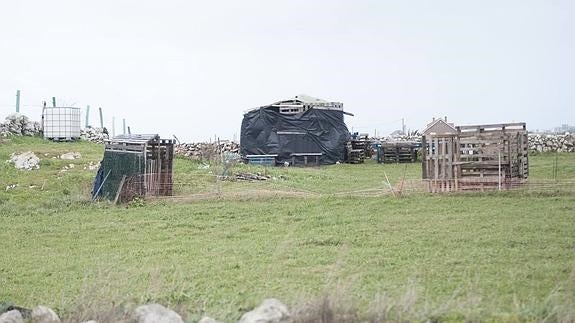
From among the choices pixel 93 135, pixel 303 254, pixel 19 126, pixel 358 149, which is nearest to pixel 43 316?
pixel 303 254

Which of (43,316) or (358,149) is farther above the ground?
(358,149)

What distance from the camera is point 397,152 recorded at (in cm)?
3581

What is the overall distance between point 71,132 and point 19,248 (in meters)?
23.6

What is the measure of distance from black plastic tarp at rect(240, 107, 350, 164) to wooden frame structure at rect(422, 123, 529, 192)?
16.8 metres

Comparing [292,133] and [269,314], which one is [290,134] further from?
[269,314]

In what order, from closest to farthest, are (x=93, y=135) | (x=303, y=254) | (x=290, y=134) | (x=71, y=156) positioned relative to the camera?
(x=303, y=254) < (x=71, y=156) < (x=290, y=134) < (x=93, y=135)

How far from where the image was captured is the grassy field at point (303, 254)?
7043mm

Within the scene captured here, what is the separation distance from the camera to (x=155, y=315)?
6.41m

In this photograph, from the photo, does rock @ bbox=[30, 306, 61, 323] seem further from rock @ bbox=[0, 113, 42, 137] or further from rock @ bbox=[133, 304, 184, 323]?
rock @ bbox=[0, 113, 42, 137]

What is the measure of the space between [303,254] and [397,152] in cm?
2625

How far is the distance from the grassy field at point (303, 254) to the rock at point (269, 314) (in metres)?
0.20

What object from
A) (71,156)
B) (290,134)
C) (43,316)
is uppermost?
(290,134)

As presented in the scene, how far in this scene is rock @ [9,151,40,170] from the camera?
77.1ft

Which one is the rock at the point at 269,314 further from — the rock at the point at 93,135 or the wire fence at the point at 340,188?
the rock at the point at 93,135
